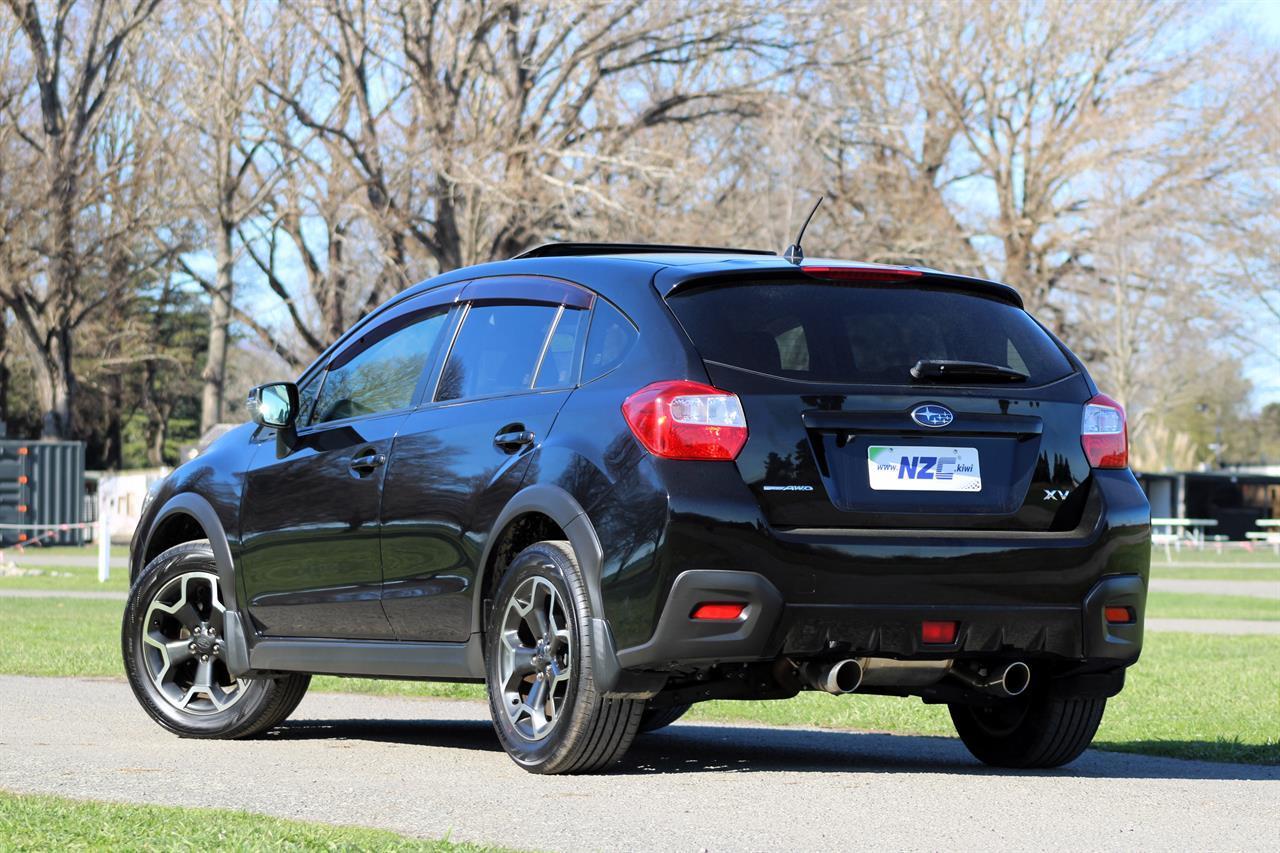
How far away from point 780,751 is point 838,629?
6.63 ft

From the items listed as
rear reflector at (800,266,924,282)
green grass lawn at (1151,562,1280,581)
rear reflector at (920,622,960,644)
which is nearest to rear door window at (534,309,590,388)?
rear reflector at (800,266,924,282)

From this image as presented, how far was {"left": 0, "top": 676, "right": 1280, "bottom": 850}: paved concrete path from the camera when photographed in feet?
18.1

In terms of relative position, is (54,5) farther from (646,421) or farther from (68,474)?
(646,421)

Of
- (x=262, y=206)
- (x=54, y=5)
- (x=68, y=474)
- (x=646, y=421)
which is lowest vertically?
(x=68, y=474)

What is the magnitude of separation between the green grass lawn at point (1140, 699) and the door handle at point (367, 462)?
2994 millimetres

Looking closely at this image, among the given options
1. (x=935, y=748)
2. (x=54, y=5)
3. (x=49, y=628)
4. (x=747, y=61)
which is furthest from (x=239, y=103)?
(x=935, y=748)

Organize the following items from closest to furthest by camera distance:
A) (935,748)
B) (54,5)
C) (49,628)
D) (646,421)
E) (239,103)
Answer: (646,421) < (935,748) < (49,628) < (239,103) < (54,5)

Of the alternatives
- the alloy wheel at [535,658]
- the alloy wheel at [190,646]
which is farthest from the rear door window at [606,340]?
the alloy wheel at [190,646]

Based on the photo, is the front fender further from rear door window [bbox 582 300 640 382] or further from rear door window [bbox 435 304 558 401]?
rear door window [bbox 582 300 640 382]

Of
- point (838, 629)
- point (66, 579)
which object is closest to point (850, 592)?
point (838, 629)

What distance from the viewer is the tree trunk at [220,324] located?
141 feet

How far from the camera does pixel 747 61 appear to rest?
33.6 m

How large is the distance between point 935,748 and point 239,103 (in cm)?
2697

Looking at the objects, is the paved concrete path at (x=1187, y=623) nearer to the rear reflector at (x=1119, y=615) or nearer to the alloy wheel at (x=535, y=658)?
the rear reflector at (x=1119, y=615)
